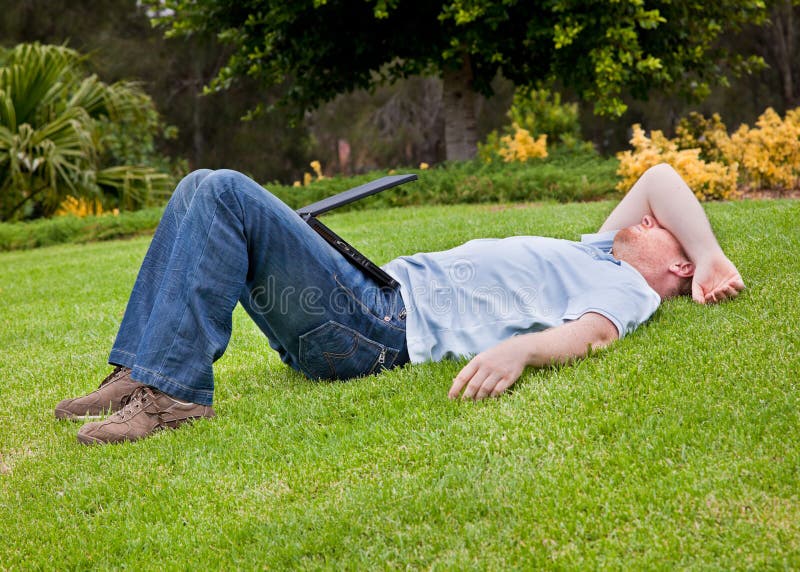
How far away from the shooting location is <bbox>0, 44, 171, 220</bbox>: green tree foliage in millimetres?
11930

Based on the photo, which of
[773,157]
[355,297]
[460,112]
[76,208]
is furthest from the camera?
[76,208]

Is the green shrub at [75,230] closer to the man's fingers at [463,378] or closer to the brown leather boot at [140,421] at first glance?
the brown leather boot at [140,421]

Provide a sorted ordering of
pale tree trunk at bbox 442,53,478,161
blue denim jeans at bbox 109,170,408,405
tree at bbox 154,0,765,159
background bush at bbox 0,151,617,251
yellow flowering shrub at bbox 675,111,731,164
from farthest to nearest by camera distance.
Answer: pale tree trunk at bbox 442,53,478,161 < yellow flowering shrub at bbox 675,111,731,164 < tree at bbox 154,0,765,159 < background bush at bbox 0,151,617,251 < blue denim jeans at bbox 109,170,408,405

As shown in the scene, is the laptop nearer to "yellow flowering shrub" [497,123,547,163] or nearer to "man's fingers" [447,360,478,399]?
"man's fingers" [447,360,478,399]

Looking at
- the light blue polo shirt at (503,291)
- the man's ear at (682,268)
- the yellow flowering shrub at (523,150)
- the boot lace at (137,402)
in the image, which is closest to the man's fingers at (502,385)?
the light blue polo shirt at (503,291)

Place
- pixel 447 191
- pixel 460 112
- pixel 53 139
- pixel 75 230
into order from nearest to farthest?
pixel 447 191 < pixel 75 230 < pixel 53 139 < pixel 460 112

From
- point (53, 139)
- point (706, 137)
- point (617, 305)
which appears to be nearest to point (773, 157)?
point (706, 137)

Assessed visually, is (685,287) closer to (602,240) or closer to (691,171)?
(602,240)

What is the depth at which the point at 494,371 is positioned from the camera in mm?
2727

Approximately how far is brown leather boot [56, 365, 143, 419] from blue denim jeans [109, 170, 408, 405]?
82mm

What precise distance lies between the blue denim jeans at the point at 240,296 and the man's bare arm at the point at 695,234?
3.84ft

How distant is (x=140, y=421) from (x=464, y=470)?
1.24 metres

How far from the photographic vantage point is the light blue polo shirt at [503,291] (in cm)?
301

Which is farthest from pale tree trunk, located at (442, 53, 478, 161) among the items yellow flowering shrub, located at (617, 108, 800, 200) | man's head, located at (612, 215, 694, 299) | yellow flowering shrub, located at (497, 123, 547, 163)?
man's head, located at (612, 215, 694, 299)
